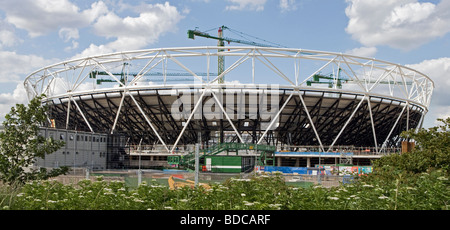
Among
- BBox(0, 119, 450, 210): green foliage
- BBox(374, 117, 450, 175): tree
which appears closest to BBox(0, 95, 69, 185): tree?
BBox(0, 119, 450, 210): green foliage

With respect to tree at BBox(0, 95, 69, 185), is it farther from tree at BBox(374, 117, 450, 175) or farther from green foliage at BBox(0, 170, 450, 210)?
tree at BBox(374, 117, 450, 175)

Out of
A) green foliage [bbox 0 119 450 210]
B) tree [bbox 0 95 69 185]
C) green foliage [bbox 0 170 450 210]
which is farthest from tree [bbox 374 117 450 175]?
tree [bbox 0 95 69 185]

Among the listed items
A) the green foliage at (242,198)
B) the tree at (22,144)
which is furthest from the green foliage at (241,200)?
the tree at (22,144)

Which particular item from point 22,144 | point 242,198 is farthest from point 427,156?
point 22,144

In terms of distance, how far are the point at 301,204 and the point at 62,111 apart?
53.0m

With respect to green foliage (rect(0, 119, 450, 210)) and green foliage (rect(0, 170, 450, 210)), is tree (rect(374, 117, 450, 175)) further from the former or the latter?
green foliage (rect(0, 170, 450, 210))

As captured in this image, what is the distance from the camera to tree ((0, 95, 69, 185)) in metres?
13.0

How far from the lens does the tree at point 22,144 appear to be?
1299 cm

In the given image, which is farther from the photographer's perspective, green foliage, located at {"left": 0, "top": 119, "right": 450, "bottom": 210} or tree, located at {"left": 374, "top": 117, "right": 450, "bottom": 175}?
tree, located at {"left": 374, "top": 117, "right": 450, "bottom": 175}

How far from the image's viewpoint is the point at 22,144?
1362cm

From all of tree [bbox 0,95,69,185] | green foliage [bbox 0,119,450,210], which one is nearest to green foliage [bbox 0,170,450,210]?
green foliage [bbox 0,119,450,210]

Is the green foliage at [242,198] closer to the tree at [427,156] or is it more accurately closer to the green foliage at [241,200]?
the green foliage at [241,200]
